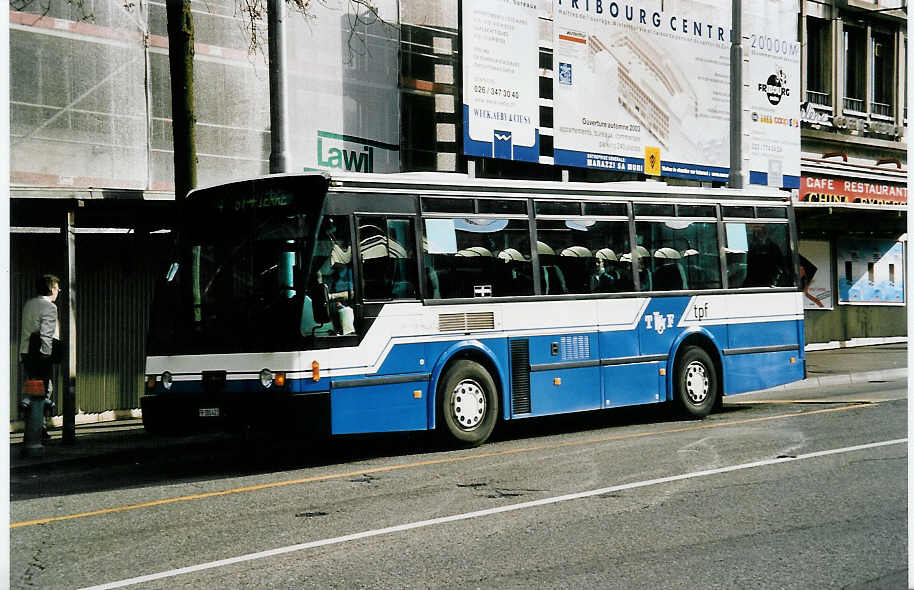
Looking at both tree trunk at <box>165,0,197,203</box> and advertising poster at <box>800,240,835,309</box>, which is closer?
tree trunk at <box>165,0,197,203</box>

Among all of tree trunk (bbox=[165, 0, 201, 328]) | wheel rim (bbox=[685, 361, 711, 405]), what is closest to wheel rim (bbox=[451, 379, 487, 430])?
wheel rim (bbox=[685, 361, 711, 405])

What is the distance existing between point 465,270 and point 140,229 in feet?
16.4

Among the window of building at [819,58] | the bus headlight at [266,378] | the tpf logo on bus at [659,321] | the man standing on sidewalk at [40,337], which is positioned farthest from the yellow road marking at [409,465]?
the window of building at [819,58]

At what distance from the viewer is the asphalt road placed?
6.57 meters

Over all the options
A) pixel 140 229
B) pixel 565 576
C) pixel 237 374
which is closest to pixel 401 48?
pixel 140 229

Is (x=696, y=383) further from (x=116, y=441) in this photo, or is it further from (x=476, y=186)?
(x=116, y=441)

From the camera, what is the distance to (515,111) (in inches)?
794

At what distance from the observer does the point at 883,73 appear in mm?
29078

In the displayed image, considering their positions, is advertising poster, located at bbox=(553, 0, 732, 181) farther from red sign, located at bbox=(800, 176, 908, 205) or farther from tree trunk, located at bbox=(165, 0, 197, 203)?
tree trunk, located at bbox=(165, 0, 197, 203)

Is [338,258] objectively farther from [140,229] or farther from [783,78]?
[783,78]

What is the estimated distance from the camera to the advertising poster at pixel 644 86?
21.5 m

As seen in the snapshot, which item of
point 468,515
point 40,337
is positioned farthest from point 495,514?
point 40,337

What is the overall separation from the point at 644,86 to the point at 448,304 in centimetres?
1247

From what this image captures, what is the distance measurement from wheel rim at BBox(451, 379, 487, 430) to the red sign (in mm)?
16490
